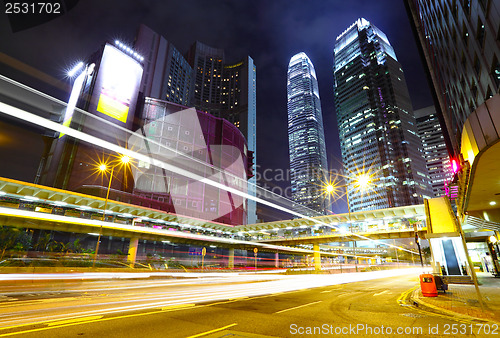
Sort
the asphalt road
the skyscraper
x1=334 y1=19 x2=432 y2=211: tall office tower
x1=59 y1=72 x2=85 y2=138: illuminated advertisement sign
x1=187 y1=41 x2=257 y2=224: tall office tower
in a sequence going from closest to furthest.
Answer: the asphalt road
x1=59 y1=72 x2=85 y2=138: illuminated advertisement sign
the skyscraper
x1=334 y1=19 x2=432 y2=211: tall office tower
x1=187 y1=41 x2=257 y2=224: tall office tower

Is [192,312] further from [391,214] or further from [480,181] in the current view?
[391,214]

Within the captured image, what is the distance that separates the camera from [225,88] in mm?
183875

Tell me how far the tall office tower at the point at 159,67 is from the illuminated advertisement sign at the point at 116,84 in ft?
163

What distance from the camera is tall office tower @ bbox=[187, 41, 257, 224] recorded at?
174 m

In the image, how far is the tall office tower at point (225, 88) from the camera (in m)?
174

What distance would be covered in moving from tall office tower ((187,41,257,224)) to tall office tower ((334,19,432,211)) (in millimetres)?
80871

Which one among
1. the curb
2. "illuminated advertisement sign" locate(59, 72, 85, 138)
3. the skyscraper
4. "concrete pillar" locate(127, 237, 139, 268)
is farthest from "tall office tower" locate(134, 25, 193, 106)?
the curb

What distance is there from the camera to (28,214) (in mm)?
32562

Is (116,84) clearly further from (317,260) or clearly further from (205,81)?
(205,81)

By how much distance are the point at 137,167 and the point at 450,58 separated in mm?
91666

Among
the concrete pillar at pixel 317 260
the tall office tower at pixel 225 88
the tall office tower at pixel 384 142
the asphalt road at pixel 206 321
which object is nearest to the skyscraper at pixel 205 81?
the tall office tower at pixel 225 88

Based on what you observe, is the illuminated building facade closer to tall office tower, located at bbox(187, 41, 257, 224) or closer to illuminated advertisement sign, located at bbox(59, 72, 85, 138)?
illuminated advertisement sign, located at bbox(59, 72, 85, 138)

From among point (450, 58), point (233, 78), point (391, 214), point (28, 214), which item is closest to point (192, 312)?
point (450, 58)

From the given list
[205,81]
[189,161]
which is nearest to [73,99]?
[189,161]
